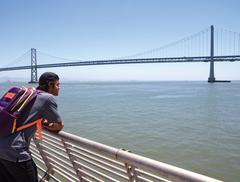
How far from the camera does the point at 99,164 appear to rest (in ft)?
5.97

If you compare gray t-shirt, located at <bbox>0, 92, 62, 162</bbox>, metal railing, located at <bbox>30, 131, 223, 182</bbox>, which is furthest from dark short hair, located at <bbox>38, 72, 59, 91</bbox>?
metal railing, located at <bbox>30, 131, 223, 182</bbox>

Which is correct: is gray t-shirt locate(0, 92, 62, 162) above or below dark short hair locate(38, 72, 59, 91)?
below

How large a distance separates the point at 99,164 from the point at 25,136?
1.64 feet

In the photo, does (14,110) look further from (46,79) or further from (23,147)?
(46,79)

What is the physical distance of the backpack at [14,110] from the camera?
1.54m

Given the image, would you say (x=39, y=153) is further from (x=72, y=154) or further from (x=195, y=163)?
(x=195, y=163)

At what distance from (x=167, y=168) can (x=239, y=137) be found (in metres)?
8.40

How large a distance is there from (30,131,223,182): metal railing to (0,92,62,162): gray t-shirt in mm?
329

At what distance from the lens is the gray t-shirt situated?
1.61m

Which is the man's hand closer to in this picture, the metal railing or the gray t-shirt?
the metal railing

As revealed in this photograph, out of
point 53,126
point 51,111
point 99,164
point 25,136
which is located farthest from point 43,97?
point 99,164

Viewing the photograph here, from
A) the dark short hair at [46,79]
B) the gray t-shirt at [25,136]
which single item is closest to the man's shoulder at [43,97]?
the gray t-shirt at [25,136]

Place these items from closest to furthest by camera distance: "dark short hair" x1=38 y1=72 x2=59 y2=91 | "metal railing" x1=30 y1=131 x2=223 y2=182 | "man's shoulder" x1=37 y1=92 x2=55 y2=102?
1. "metal railing" x1=30 y1=131 x2=223 y2=182
2. "man's shoulder" x1=37 y1=92 x2=55 y2=102
3. "dark short hair" x1=38 y1=72 x2=59 y2=91

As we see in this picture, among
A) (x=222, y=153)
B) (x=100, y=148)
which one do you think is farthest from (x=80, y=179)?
(x=222, y=153)
